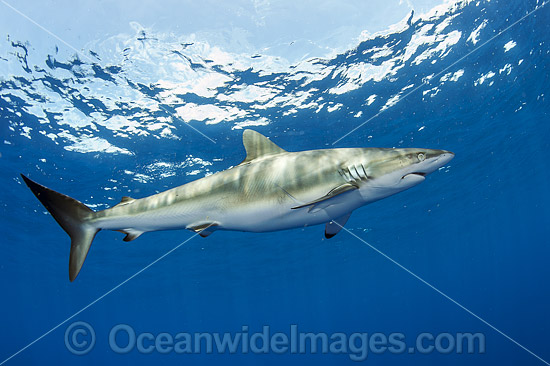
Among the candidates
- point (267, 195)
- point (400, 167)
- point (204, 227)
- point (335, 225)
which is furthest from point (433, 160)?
point (204, 227)

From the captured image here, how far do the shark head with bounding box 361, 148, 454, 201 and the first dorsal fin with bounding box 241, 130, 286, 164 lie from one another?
1.62 m

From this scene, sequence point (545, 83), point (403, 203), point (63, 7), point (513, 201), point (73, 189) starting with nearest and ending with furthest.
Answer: point (63, 7) < point (545, 83) < point (73, 189) < point (403, 203) < point (513, 201)

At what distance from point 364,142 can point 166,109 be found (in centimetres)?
1093

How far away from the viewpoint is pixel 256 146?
4.86 m

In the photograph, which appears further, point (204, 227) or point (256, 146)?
point (256, 146)

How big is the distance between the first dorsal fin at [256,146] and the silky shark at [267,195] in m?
0.26

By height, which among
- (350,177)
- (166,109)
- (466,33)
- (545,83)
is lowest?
(350,177)

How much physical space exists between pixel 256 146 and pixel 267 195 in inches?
49.6

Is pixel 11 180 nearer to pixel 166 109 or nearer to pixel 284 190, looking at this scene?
pixel 166 109

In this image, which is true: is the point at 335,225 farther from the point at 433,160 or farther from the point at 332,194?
the point at 433,160

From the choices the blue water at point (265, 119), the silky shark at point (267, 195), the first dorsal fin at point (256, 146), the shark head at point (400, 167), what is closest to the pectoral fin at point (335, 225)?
the silky shark at point (267, 195)

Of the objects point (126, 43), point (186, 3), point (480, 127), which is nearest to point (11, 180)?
point (126, 43)

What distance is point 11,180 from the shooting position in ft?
57.3

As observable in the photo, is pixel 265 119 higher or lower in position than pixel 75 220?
higher
